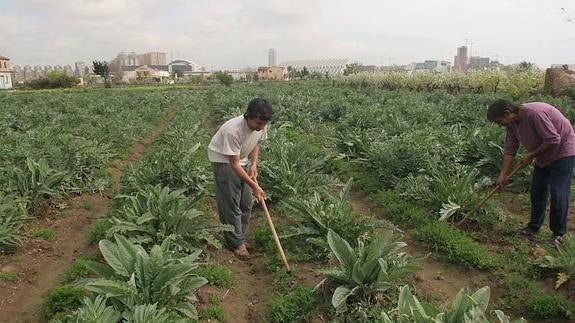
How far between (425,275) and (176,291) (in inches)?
99.0

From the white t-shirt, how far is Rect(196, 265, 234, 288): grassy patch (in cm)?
115

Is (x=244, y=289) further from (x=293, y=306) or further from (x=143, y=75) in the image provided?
(x=143, y=75)

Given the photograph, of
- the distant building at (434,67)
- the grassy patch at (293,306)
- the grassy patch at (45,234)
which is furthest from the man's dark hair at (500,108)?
the distant building at (434,67)

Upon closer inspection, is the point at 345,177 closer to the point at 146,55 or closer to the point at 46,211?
the point at 46,211

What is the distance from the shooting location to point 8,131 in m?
13.4

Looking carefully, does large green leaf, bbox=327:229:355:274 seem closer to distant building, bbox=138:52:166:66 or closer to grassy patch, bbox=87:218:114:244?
grassy patch, bbox=87:218:114:244

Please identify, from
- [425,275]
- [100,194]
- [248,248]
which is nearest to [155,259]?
[248,248]

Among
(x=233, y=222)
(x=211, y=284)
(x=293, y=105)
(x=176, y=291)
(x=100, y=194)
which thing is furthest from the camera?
(x=293, y=105)

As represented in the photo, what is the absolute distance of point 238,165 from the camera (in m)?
4.77

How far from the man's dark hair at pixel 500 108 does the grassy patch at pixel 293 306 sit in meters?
2.68

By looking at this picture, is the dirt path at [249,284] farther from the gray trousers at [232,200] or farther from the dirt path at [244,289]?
the gray trousers at [232,200]

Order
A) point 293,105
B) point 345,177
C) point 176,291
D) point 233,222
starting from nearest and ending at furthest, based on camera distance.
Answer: point 176,291
point 233,222
point 345,177
point 293,105

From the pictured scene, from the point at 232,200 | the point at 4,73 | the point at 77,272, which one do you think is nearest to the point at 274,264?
the point at 232,200

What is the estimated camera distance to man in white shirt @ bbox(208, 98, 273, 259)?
4.63 meters
